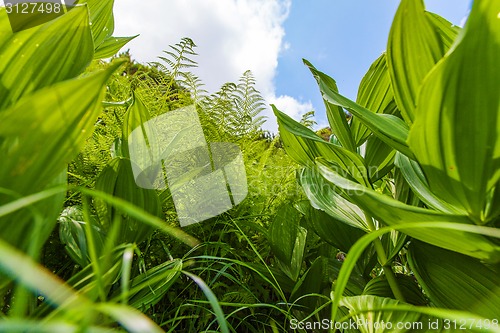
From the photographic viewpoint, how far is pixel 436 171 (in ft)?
1.52

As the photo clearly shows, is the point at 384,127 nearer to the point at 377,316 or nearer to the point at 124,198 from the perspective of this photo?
the point at 377,316

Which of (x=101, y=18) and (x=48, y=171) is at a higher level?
(x=101, y=18)

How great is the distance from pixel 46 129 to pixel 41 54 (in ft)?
0.51

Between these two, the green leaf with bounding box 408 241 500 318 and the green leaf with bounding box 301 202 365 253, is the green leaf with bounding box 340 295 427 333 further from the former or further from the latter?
the green leaf with bounding box 301 202 365 253

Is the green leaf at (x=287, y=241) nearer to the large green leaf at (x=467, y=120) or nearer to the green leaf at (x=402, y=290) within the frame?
the green leaf at (x=402, y=290)

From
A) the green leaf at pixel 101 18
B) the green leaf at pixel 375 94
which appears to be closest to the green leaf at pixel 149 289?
the green leaf at pixel 375 94

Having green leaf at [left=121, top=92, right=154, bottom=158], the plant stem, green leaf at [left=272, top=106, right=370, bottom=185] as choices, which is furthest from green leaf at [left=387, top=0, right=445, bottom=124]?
green leaf at [left=121, top=92, right=154, bottom=158]

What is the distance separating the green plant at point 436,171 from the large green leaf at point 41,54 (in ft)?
1.25

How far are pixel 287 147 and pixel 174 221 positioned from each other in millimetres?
323

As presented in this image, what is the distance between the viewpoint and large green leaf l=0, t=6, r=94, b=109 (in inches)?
17.3

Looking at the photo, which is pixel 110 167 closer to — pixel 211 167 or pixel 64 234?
pixel 64 234

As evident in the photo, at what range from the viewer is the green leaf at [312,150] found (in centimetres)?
64

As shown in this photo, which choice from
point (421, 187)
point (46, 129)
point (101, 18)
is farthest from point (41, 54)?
point (421, 187)

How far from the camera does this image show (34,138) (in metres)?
0.35
